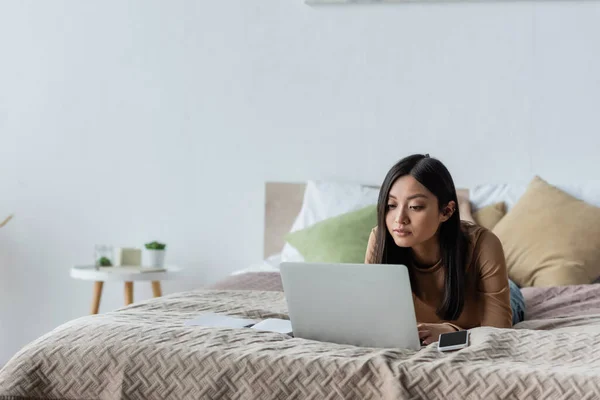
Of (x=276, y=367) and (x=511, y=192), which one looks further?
(x=511, y=192)

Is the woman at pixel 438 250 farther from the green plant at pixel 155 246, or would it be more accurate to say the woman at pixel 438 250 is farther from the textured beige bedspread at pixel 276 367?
the green plant at pixel 155 246

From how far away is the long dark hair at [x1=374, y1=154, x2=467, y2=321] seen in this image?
6.03 ft

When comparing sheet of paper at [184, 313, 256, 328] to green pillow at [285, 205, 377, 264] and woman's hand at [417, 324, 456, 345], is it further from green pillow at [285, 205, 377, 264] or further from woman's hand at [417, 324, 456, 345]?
green pillow at [285, 205, 377, 264]

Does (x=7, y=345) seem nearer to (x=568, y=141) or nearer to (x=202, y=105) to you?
(x=202, y=105)

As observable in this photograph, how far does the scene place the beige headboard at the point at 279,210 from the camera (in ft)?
11.5

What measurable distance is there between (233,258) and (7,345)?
1.20 metres

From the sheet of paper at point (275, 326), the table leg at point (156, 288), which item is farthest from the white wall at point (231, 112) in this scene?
the sheet of paper at point (275, 326)

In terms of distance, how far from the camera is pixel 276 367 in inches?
56.3

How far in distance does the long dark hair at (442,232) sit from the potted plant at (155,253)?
171 cm

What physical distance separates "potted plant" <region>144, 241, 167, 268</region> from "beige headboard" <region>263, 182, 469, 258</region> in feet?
1.47

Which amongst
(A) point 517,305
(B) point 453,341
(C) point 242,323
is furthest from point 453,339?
(A) point 517,305

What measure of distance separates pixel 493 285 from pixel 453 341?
384 millimetres

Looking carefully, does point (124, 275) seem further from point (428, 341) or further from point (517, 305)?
point (428, 341)

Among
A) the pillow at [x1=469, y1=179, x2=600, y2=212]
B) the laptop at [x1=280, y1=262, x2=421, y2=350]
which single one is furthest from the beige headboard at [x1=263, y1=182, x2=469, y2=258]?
the laptop at [x1=280, y1=262, x2=421, y2=350]
